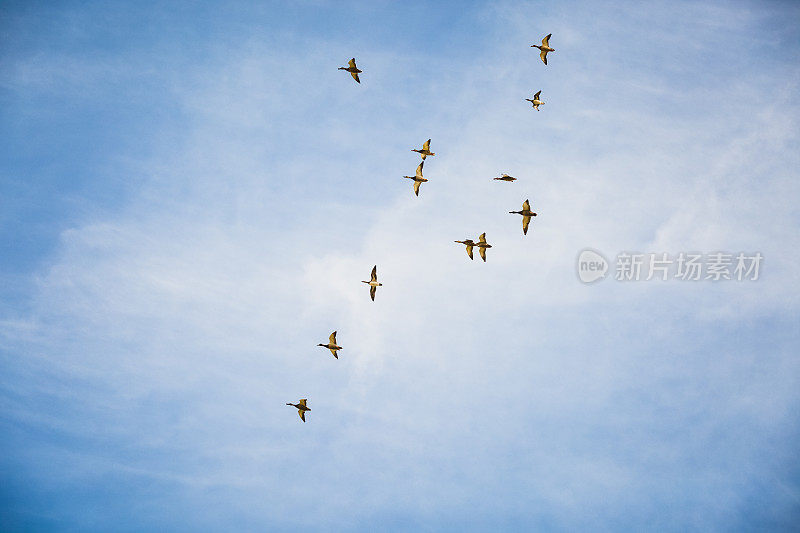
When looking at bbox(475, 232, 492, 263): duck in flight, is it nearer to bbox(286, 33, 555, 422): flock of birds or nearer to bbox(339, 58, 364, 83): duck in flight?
bbox(286, 33, 555, 422): flock of birds

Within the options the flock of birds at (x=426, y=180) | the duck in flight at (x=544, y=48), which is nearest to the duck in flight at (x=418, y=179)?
the flock of birds at (x=426, y=180)

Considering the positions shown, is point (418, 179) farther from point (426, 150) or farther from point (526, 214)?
point (526, 214)

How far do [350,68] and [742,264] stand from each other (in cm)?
4766

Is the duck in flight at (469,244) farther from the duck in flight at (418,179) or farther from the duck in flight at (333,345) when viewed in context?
the duck in flight at (333,345)

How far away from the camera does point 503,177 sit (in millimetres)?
55844

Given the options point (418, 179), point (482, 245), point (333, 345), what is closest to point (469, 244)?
Result: point (482, 245)

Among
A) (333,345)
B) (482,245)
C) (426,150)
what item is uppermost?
(426,150)

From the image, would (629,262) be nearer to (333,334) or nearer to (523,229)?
(523,229)

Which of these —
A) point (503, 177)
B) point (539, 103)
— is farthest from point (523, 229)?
point (539, 103)

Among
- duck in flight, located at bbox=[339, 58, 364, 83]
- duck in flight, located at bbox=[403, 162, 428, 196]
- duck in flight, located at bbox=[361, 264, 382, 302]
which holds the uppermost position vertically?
duck in flight, located at bbox=[339, 58, 364, 83]

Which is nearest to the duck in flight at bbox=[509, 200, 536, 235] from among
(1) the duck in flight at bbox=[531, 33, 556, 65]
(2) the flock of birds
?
(2) the flock of birds

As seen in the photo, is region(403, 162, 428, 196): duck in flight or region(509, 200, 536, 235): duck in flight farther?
region(403, 162, 428, 196): duck in flight

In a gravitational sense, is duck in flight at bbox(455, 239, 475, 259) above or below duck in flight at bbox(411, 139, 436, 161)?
below

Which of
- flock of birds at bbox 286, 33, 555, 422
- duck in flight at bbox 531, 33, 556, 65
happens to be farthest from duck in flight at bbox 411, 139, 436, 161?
duck in flight at bbox 531, 33, 556, 65
